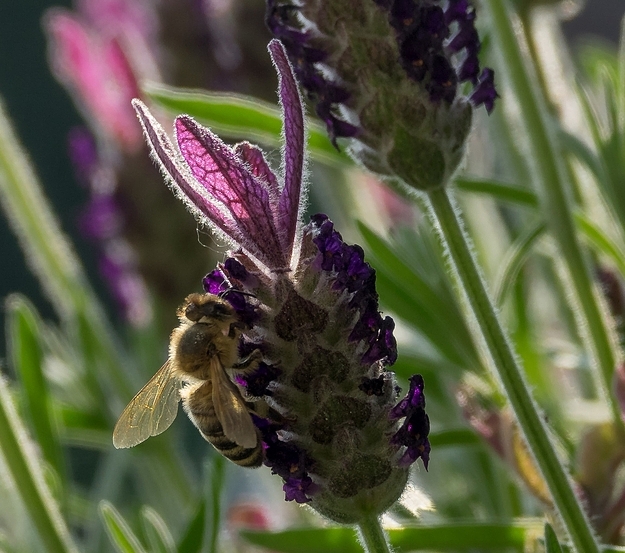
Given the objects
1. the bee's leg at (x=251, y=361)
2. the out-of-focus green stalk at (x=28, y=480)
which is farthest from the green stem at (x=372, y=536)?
the out-of-focus green stalk at (x=28, y=480)

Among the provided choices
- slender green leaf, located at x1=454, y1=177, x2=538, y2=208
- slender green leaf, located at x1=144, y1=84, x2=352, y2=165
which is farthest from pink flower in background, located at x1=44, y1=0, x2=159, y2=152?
slender green leaf, located at x1=454, y1=177, x2=538, y2=208

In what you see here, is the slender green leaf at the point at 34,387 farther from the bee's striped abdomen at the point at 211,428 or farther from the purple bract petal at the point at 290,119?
the purple bract petal at the point at 290,119

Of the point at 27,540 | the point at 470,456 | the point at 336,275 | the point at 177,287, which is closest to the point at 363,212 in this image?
the point at 177,287

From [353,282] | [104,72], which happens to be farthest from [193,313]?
[104,72]

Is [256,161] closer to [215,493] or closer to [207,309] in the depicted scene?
[207,309]

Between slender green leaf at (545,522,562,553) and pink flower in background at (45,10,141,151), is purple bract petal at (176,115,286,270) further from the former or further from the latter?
pink flower in background at (45,10,141,151)

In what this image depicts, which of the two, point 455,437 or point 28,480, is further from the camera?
point 455,437

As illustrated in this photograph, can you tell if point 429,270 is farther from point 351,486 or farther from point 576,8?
point 351,486
